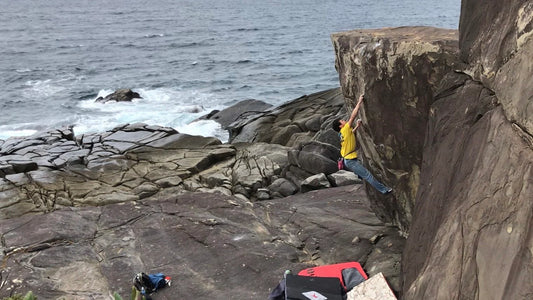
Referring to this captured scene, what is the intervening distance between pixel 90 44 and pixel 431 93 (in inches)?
2218

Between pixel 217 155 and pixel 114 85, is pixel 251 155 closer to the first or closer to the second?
pixel 217 155

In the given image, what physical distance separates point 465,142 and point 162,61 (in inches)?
1781

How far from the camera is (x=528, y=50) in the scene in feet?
17.0

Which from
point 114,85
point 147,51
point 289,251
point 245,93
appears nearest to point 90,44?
point 147,51

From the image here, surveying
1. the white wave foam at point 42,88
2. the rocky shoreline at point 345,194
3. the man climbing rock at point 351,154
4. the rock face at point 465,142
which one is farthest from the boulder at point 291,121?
the white wave foam at point 42,88

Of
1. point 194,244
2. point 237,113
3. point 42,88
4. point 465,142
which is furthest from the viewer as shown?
point 42,88

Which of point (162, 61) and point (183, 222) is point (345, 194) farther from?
point (162, 61)

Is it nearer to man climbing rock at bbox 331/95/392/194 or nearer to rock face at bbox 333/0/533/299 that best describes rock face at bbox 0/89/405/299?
man climbing rock at bbox 331/95/392/194

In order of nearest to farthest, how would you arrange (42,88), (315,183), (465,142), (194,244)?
(465,142) < (194,244) < (315,183) < (42,88)

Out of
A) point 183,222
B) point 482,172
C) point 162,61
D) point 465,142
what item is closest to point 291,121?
point 183,222

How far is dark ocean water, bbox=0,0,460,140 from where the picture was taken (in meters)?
32.3

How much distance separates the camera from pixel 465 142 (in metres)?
6.43

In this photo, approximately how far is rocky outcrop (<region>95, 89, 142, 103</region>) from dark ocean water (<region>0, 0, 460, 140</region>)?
91 centimetres

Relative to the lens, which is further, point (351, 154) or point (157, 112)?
point (157, 112)
